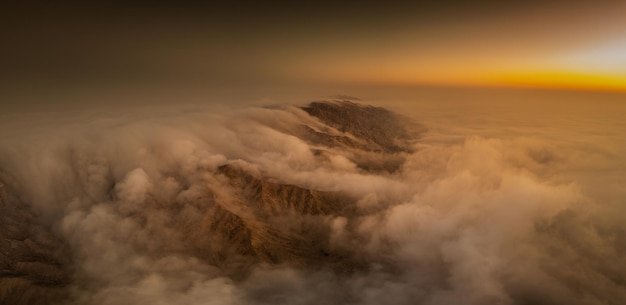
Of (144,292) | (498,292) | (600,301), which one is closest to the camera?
(600,301)

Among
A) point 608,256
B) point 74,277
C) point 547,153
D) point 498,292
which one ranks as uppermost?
point 547,153

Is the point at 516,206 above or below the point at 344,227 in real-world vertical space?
above

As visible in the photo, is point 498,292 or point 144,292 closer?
Answer: point 498,292

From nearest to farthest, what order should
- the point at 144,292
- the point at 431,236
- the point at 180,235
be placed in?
1. the point at 144,292
2. the point at 431,236
3. the point at 180,235

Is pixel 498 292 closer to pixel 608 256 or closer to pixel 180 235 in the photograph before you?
pixel 608 256

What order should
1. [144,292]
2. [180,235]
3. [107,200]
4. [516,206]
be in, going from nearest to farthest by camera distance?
[144,292] < [516,206] < [180,235] < [107,200]

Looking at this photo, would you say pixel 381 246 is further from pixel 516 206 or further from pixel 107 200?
pixel 107 200

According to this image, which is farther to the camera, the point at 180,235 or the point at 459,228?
the point at 180,235

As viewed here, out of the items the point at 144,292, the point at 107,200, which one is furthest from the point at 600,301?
the point at 107,200

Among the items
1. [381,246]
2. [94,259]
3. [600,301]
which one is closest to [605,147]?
[600,301]
